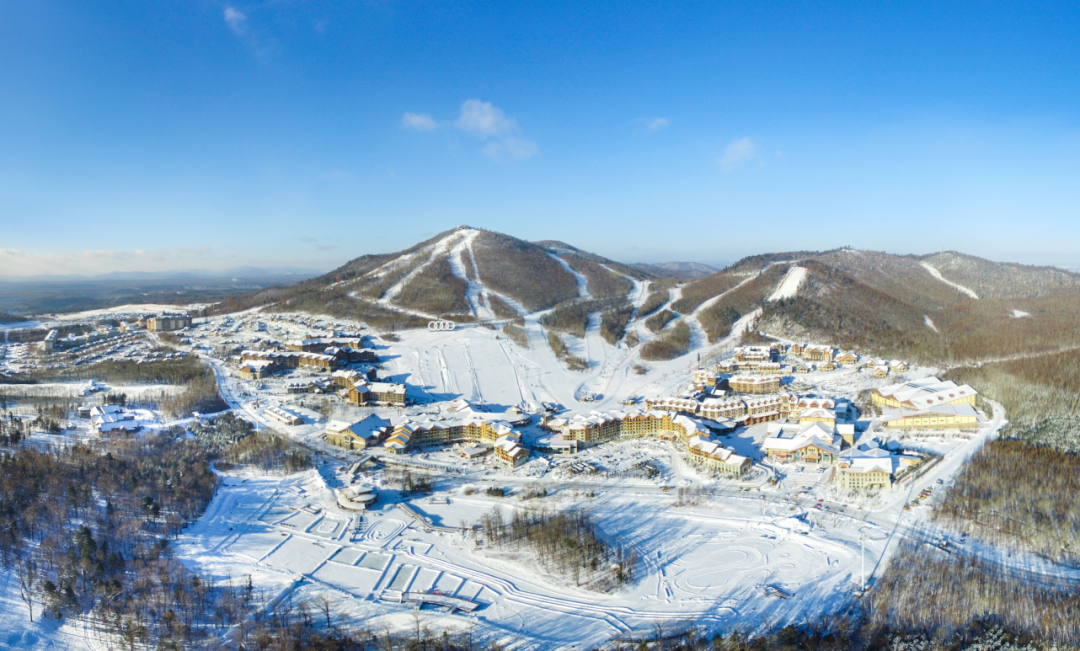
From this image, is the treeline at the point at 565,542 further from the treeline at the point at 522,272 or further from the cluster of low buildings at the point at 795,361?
the treeline at the point at 522,272

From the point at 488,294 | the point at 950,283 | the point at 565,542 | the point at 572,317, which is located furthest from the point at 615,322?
the point at 950,283

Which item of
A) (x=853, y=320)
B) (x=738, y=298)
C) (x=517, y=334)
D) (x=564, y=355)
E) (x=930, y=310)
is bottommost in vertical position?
(x=564, y=355)

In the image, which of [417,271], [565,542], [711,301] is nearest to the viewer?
[565,542]

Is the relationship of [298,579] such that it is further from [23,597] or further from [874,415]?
[874,415]

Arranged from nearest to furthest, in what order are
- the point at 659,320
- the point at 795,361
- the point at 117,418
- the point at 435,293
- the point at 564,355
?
the point at 117,418 → the point at 795,361 → the point at 564,355 → the point at 659,320 → the point at 435,293

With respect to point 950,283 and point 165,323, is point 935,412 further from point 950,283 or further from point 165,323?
point 165,323

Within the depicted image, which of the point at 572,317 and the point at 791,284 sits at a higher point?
the point at 791,284
